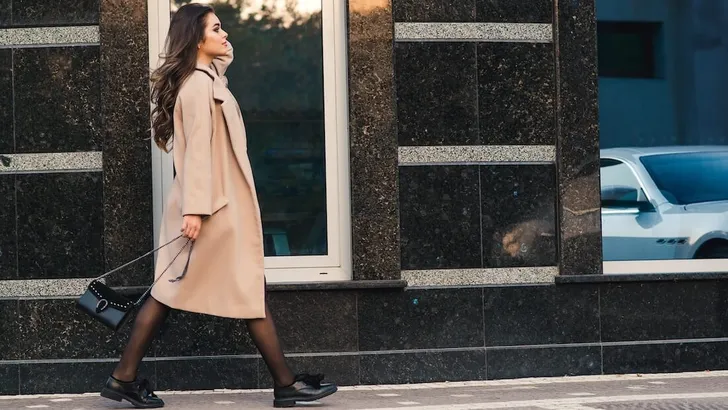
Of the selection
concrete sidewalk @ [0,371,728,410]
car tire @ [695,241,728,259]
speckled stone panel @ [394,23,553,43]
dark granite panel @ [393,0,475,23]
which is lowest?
concrete sidewalk @ [0,371,728,410]

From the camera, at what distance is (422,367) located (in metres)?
8.27

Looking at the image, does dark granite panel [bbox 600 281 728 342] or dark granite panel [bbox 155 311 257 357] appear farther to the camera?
dark granite panel [bbox 600 281 728 342]

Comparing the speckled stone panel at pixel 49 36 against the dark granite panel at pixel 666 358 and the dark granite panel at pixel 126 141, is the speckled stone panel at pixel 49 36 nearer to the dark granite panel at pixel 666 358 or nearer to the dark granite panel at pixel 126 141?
the dark granite panel at pixel 126 141

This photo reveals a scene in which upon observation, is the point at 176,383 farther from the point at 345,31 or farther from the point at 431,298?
the point at 345,31

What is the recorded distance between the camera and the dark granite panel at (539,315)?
27.5ft

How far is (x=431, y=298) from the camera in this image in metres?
8.32

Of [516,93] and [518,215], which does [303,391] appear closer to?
[518,215]

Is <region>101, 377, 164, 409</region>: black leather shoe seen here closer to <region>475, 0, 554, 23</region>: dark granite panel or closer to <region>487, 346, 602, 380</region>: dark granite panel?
<region>487, 346, 602, 380</region>: dark granite panel

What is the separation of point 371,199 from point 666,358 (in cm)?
210

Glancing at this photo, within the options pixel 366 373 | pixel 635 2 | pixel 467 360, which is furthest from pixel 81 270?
pixel 635 2

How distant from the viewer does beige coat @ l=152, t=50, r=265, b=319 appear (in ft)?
22.8

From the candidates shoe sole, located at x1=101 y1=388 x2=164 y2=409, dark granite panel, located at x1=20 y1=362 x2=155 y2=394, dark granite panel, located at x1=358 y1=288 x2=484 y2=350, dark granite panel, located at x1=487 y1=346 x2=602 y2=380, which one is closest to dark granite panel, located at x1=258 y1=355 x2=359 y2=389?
dark granite panel, located at x1=358 y1=288 x2=484 y2=350

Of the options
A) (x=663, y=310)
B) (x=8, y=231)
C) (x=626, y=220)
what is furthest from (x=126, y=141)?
(x=663, y=310)

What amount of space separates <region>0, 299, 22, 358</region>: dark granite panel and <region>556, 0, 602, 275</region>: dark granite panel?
3.33 meters
